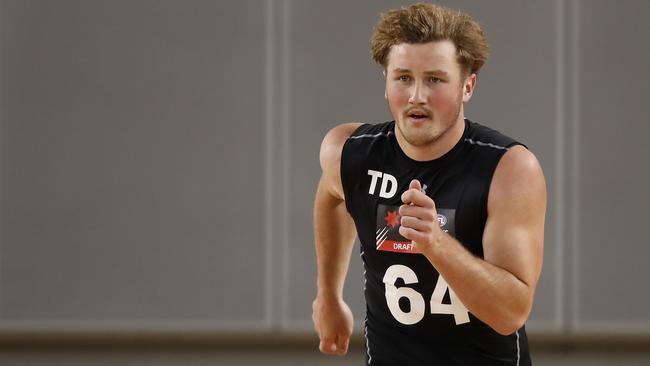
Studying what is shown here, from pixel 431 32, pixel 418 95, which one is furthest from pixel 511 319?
pixel 431 32

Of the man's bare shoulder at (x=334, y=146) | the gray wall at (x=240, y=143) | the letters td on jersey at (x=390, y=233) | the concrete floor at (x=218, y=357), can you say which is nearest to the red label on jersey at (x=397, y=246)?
the letters td on jersey at (x=390, y=233)

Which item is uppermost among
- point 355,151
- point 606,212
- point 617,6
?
point 617,6

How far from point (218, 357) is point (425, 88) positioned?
2937 mm

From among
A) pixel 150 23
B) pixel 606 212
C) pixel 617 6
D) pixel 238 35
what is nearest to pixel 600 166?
pixel 606 212

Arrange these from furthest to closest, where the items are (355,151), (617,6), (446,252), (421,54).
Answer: (617,6) < (355,151) < (421,54) < (446,252)

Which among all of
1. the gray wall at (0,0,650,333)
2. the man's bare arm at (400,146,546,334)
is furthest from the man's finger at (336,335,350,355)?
the gray wall at (0,0,650,333)

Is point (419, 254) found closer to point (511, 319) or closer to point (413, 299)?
point (413, 299)

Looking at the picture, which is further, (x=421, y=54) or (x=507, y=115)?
(x=507, y=115)

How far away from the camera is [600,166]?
4.60 metres

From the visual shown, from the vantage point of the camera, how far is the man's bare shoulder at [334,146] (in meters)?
2.37

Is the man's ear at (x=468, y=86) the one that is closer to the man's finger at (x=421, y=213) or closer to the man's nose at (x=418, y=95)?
the man's nose at (x=418, y=95)

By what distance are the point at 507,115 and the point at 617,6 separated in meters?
0.80

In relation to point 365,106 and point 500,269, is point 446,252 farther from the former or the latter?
point 365,106

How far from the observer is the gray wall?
15.0 ft
